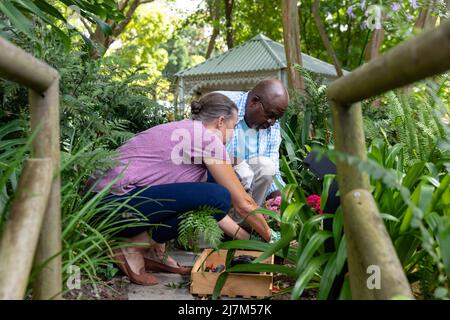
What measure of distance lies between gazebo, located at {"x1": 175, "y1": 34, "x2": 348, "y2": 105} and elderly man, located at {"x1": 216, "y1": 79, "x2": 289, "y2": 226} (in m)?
8.13

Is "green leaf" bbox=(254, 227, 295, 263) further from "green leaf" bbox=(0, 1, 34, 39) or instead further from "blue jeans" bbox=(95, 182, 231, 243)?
"green leaf" bbox=(0, 1, 34, 39)

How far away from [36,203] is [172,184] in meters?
1.61

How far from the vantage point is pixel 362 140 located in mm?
1678

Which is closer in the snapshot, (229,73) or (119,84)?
(119,84)

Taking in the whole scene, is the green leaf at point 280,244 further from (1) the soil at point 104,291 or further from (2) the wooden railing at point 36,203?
(2) the wooden railing at point 36,203

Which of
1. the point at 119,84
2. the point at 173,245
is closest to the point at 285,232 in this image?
the point at 173,245

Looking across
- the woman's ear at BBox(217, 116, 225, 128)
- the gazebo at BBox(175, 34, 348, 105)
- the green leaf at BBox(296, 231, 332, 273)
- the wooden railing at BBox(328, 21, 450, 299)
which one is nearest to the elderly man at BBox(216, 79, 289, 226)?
the woman's ear at BBox(217, 116, 225, 128)

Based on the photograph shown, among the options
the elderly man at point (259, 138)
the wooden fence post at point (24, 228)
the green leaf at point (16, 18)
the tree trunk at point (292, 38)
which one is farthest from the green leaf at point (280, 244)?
the tree trunk at point (292, 38)

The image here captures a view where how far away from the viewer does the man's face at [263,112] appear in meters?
4.29

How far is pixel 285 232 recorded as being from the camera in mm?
2475

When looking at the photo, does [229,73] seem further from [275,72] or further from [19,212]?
[19,212]

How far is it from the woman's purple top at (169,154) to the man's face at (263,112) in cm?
117

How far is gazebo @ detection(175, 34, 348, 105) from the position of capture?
514 inches
